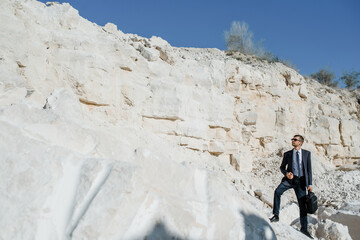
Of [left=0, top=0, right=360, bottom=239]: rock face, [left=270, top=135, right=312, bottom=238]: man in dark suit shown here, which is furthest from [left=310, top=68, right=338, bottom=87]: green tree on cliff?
[left=270, top=135, right=312, bottom=238]: man in dark suit

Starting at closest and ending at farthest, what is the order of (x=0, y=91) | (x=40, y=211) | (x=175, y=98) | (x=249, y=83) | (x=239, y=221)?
(x=40, y=211) → (x=239, y=221) → (x=0, y=91) → (x=175, y=98) → (x=249, y=83)

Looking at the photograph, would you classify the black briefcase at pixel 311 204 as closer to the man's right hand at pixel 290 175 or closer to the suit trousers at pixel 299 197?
the suit trousers at pixel 299 197

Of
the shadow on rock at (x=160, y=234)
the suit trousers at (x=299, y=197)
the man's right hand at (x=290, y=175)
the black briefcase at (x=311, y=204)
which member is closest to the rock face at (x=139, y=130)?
the shadow on rock at (x=160, y=234)

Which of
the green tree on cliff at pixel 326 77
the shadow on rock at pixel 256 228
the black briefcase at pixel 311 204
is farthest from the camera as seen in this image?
the green tree on cliff at pixel 326 77

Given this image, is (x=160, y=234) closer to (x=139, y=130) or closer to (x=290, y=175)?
(x=290, y=175)

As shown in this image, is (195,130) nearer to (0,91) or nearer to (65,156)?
(0,91)

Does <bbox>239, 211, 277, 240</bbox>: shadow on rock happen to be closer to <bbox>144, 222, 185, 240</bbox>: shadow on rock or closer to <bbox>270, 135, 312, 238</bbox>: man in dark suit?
<bbox>144, 222, 185, 240</bbox>: shadow on rock

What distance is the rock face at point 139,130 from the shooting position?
2.03 metres

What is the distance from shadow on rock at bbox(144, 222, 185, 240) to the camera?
6.57 feet

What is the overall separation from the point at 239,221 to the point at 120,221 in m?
1.13

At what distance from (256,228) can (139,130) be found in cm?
477

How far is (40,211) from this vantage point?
193cm

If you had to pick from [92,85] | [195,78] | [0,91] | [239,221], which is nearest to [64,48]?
[92,85]

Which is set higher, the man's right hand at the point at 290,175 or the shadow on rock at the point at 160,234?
the man's right hand at the point at 290,175
